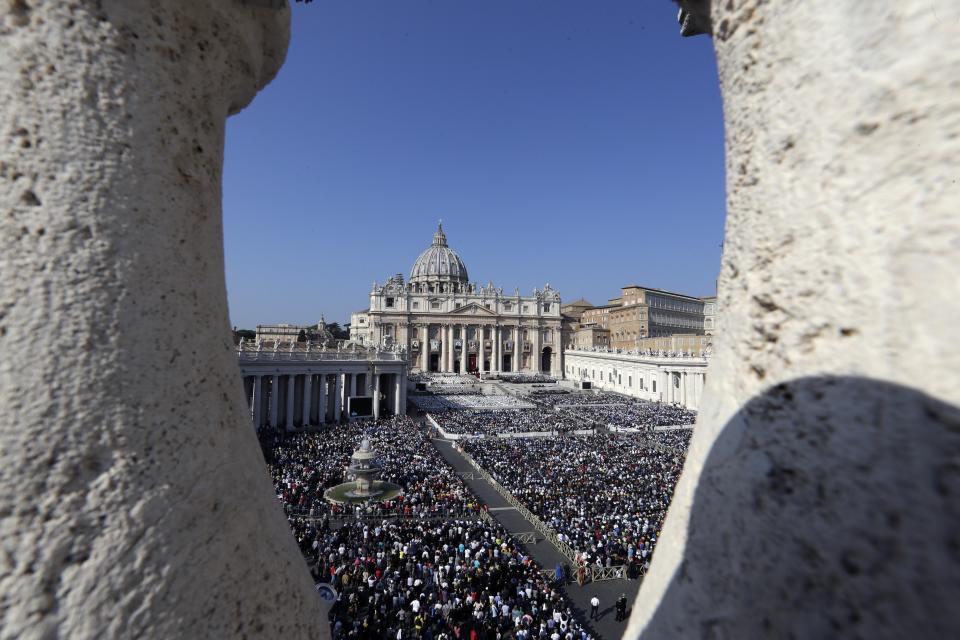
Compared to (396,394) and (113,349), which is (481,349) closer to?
(396,394)

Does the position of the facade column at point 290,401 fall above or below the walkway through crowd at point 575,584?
above

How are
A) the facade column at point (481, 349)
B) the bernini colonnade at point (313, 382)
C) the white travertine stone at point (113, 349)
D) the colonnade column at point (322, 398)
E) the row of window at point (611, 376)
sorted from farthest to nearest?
the facade column at point (481, 349)
the row of window at point (611, 376)
the colonnade column at point (322, 398)
the bernini colonnade at point (313, 382)
the white travertine stone at point (113, 349)

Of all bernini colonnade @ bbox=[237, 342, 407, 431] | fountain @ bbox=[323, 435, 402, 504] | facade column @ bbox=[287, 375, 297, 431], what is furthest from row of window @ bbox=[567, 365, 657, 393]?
fountain @ bbox=[323, 435, 402, 504]

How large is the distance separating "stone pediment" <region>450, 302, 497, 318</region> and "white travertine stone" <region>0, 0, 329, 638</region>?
7699 centimetres

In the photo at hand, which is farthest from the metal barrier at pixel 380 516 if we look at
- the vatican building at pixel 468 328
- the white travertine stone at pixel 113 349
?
the vatican building at pixel 468 328

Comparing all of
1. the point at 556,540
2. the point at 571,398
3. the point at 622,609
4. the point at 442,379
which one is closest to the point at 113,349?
the point at 622,609

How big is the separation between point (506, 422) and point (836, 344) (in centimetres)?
3201

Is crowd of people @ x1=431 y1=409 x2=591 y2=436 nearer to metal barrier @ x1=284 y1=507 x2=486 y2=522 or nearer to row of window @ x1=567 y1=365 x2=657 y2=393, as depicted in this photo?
metal barrier @ x1=284 y1=507 x2=486 y2=522

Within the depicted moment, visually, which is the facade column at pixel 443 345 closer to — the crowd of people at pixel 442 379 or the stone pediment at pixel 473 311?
the stone pediment at pixel 473 311

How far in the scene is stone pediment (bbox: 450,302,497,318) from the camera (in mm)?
79500

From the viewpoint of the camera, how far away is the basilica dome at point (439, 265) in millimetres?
97562

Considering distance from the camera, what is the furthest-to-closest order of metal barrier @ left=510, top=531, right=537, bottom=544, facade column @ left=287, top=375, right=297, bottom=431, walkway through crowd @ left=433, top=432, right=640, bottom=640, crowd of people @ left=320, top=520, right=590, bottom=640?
facade column @ left=287, top=375, right=297, bottom=431
metal barrier @ left=510, top=531, right=537, bottom=544
walkway through crowd @ left=433, top=432, right=640, bottom=640
crowd of people @ left=320, top=520, right=590, bottom=640

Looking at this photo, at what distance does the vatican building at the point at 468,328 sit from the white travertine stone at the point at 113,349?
71.3 meters

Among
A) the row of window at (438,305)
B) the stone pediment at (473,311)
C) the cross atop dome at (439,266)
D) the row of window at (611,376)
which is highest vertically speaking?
the cross atop dome at (439,266)
